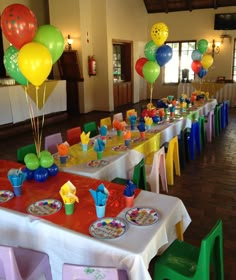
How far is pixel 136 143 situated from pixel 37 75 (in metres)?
1.52

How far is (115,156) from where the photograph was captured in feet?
10.2

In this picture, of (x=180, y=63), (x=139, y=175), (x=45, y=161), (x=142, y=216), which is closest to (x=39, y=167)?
(x=45, y=161)

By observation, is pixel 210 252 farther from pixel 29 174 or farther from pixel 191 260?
pixel 29 174

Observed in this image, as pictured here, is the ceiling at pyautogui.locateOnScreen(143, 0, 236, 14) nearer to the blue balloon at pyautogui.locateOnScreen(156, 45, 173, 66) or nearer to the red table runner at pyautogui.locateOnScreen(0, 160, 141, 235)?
the blue balloon at pyautogui.locateOnScreen(156, 45, 173, 66)

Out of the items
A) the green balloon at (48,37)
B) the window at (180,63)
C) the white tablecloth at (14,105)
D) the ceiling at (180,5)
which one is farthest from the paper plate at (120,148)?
the ceiling at (180,5)

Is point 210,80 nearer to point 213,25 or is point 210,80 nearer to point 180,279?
point 213,25

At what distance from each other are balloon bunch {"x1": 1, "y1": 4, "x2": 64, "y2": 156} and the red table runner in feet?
2.78

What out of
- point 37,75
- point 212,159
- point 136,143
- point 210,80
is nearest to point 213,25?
point 210,80

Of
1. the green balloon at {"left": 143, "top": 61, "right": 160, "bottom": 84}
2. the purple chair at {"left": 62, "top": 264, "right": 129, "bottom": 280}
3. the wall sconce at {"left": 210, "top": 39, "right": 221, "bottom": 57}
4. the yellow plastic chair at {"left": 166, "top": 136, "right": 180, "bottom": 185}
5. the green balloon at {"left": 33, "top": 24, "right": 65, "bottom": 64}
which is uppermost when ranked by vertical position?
the wall sconce at {"left": 210, "top": 39, "right": 221, "bottom": 57}

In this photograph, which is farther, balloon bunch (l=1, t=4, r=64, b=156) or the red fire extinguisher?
the red fire extinguisher

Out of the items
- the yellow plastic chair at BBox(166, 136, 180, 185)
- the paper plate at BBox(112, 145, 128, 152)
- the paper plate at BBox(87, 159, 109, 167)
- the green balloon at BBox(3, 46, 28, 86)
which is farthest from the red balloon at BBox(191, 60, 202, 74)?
the green balloon at BBox(3, 46, 28, 86)

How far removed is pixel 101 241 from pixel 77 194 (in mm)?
616

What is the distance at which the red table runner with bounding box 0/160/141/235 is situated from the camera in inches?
74.3

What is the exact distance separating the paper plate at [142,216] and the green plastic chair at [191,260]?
0.83ft
